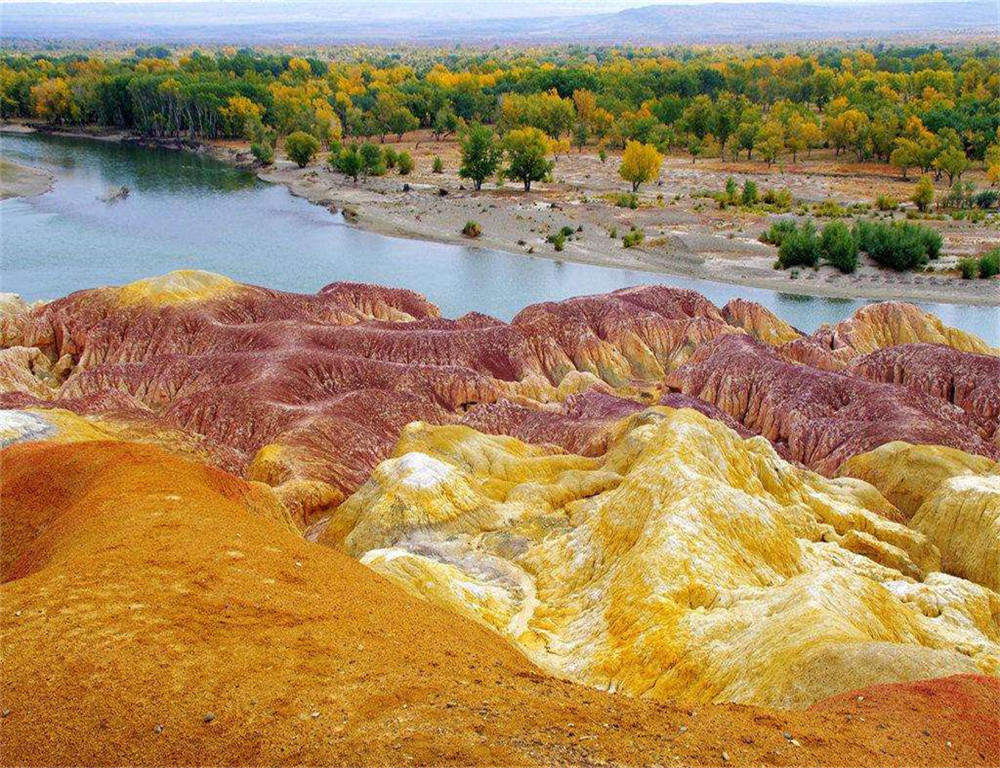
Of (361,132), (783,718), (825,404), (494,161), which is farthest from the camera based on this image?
(361,132)

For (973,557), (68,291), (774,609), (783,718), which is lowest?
(68,291)

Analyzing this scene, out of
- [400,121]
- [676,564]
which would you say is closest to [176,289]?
[676,564]

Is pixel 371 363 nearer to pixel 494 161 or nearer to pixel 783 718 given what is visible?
pixel 783 718

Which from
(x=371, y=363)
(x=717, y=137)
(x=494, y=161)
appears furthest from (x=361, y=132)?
(x=371, y=363)

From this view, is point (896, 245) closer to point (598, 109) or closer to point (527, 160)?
point (527, 160)

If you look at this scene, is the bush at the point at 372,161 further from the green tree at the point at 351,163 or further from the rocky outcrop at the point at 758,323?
the rocky outcrop at the point at 758,323

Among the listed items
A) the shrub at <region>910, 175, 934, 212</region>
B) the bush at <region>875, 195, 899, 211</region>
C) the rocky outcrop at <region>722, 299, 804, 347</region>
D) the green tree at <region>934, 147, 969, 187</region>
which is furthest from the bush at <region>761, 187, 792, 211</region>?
the rocky outcrop at <region>722, 299, 804, 347</region>

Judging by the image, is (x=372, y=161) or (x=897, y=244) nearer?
(x=897, y=244)

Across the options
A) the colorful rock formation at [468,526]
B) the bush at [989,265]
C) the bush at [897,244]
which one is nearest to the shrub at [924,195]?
the bush at [897,244]
